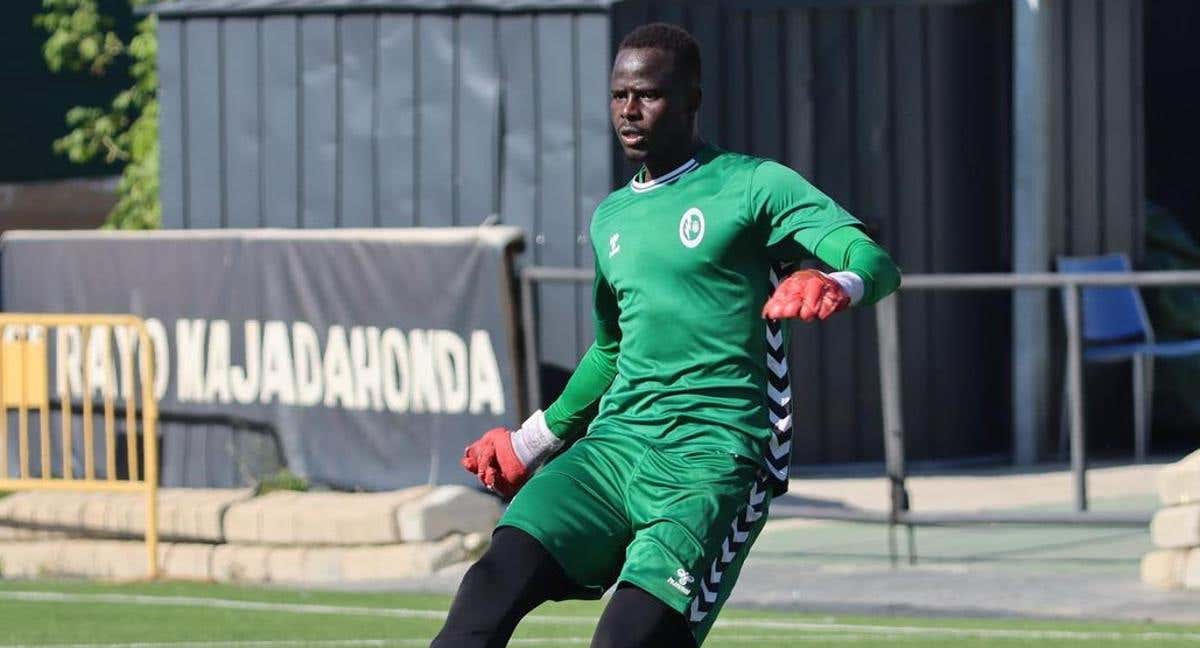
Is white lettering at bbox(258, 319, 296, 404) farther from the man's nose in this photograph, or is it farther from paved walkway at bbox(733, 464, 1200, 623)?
the man's nose

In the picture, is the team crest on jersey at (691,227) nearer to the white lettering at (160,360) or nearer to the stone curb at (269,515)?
the stone curb at (269,515)

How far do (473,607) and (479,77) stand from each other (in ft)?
32.0

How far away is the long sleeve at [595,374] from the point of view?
6.43 metres

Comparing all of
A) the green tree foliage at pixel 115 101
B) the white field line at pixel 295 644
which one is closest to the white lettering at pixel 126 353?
the white field line at pixel 295 644

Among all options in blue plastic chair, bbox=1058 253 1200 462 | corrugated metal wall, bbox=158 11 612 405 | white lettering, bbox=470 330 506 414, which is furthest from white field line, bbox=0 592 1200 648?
blue plastic chair, bbox=1058 253 1200 462

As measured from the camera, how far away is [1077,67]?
1672cm

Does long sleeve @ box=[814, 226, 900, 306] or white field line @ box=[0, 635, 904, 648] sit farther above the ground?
long sleeve @ box=[814, 226, 900, 306]

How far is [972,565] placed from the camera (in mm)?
12195

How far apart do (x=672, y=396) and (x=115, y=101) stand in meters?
17.5

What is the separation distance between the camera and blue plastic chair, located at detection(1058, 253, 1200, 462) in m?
16.1

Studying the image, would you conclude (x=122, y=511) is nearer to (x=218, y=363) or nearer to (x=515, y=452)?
(x=218, y=363)

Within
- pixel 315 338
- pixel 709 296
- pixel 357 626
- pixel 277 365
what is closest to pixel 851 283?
pixel 709 296

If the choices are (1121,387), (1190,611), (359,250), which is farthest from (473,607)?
(1121,387)

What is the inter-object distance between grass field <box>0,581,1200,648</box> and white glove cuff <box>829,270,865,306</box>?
455 centimetres
